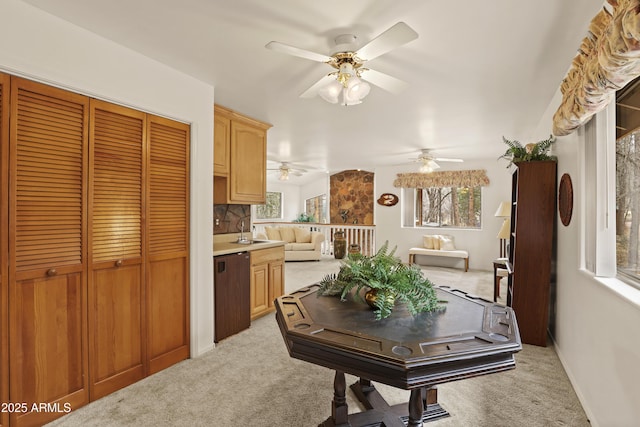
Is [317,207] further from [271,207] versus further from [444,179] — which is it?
[444,179]

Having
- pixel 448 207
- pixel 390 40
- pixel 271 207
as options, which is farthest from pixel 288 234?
pixel 390 40

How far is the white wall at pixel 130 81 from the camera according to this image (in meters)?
1.74

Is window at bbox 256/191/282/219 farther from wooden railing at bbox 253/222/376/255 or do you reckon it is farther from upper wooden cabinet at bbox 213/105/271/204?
upper wooden cabinet at bbox 213/105/271/204

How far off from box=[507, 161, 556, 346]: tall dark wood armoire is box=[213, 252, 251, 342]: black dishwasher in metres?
2.72

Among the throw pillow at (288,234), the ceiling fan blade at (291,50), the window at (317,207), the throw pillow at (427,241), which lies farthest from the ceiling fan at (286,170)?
the ceiling fan blade at (291,50)

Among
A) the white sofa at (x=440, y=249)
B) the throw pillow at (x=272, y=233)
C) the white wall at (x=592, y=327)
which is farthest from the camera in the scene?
the throw pillow at (x=272, y=233)

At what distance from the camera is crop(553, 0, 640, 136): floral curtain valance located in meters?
1.09

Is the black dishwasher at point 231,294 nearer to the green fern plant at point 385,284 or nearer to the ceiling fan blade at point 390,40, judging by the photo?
the green fern plant at point 385,284

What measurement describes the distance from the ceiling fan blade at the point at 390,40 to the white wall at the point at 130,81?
1619 mm

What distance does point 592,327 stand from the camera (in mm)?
1989

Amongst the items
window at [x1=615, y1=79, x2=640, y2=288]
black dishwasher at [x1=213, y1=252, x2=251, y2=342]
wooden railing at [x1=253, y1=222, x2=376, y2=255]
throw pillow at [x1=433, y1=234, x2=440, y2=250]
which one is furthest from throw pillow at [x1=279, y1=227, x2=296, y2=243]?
window at [x1=615, y1=79, x2=640, y2=288]

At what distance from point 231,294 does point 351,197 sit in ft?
22.6

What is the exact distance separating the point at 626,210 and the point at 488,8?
1.38m

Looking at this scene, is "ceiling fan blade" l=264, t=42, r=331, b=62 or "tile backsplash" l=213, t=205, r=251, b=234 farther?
"tile backsplash" l=213, t=205, r=251, b=234
